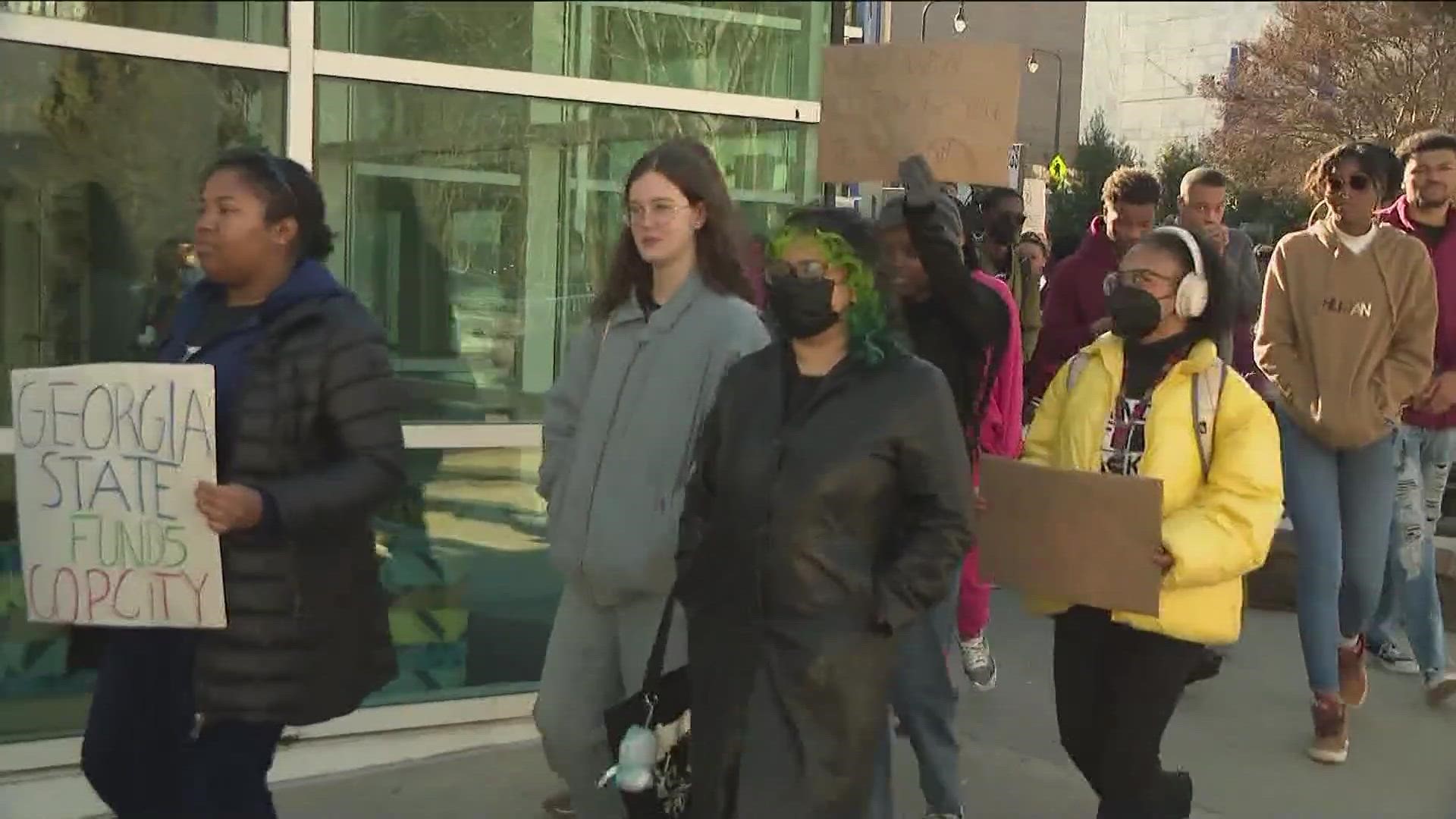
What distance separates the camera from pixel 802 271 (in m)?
3.06

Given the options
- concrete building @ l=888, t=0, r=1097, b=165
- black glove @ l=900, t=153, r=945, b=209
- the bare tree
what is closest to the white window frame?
concrete building @ l=888, t=0, r=1097, b=165

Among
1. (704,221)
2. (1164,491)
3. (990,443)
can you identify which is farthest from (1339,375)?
(704,221)

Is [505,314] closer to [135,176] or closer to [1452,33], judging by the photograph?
[135,176]

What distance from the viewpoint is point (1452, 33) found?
15.9 ft

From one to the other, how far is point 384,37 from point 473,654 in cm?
219

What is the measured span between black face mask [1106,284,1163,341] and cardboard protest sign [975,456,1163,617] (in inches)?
15.3

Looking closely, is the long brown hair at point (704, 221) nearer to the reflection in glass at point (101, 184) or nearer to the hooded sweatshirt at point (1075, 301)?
the reflection in glass at point (101, 184)

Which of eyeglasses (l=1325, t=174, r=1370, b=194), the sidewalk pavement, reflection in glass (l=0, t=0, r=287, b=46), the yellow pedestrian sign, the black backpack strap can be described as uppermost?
reflection in glass (l=0, t=0, r=287, b=46)

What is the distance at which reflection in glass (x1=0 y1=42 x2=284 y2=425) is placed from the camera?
4.46m

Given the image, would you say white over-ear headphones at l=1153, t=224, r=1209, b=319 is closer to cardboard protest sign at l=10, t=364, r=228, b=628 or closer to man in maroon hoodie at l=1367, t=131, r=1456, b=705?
man in maroon hoodie at l=1367, t=131, r=1456, b=705

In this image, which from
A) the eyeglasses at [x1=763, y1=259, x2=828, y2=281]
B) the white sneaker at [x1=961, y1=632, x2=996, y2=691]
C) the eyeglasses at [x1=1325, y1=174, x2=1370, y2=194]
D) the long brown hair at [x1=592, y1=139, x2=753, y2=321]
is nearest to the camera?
the eyeglasses at [x1=763, y1=259, x2=828, y2=281]

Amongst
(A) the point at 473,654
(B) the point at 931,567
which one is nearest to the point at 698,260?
(B) the point at 931,567

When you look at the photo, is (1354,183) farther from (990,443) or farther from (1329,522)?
(990,443)

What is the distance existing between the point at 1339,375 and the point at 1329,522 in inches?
19.3
